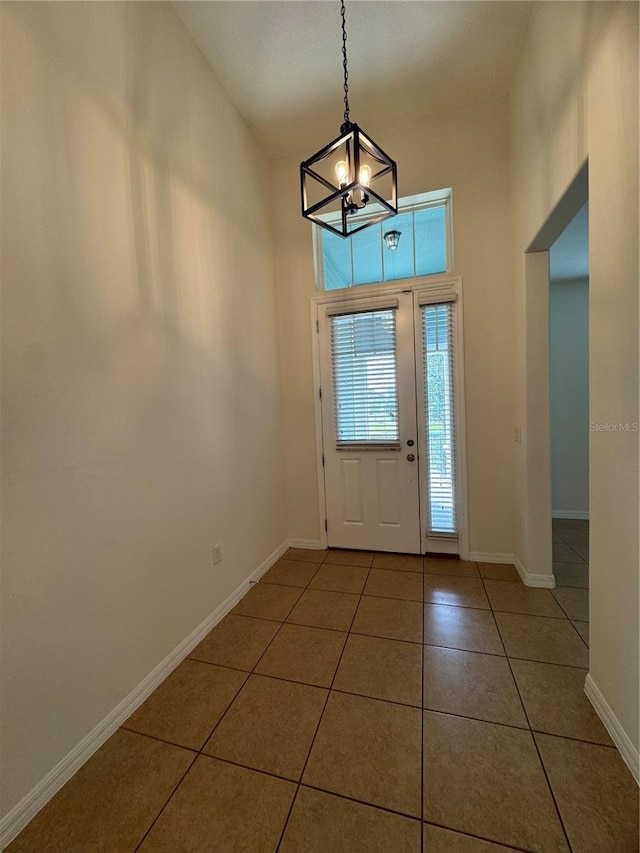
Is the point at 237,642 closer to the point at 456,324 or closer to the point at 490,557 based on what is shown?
the point at 490,557

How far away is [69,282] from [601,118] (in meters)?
2.17

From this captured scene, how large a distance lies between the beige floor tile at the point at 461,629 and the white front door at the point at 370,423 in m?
0.82

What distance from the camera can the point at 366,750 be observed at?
1316 mm

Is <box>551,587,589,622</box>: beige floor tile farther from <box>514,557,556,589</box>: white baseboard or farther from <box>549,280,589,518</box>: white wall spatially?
<box>549,280,589,518</box>: white wall

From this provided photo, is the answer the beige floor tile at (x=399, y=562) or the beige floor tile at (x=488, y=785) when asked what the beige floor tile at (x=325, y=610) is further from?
the beige floor tile at (x=488, y=785)

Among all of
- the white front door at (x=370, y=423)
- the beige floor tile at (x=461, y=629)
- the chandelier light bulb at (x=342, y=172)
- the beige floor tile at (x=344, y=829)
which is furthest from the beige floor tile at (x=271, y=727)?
the chandelier light bulb at (x=342, y=172)

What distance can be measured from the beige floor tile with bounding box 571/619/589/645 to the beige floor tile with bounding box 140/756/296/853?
1.70m

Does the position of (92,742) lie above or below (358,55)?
below

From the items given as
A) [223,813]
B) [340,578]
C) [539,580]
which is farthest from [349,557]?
[223,813]

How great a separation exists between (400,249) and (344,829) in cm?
342

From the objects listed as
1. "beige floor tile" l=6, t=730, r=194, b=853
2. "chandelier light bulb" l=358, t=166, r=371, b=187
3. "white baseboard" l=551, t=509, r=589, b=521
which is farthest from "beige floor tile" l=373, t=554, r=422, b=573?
"chandelier light bulb" l=358, t=166, r=371, b=187

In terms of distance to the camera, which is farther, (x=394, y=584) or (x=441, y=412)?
(x=441, y=412)

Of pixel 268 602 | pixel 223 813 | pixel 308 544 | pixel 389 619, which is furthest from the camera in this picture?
pixel 308 544

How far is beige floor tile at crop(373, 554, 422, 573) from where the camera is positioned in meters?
2.79
